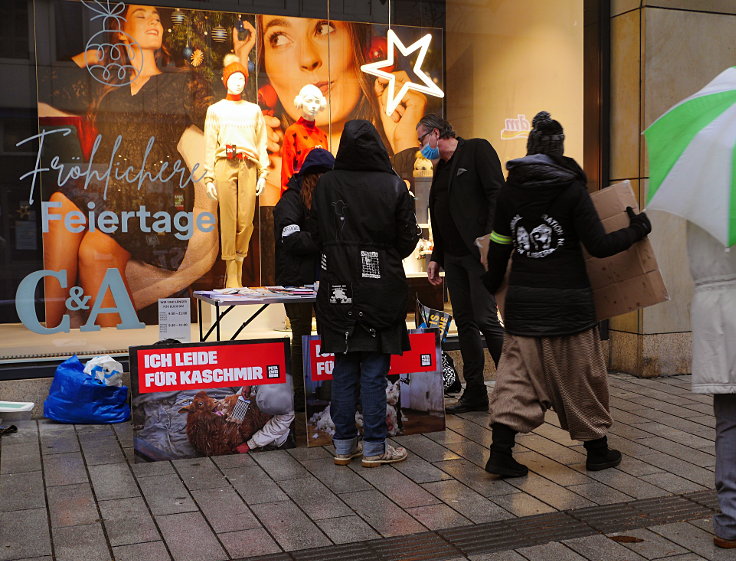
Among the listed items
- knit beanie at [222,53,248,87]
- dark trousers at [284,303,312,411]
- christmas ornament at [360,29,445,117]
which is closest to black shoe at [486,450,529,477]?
dark trousers at [284,303,312,411]

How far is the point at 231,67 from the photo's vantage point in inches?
307

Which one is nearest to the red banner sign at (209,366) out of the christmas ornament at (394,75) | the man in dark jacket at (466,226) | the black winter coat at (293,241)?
the black winter coat at (293,241)

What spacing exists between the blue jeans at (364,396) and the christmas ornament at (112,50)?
3.46 meters

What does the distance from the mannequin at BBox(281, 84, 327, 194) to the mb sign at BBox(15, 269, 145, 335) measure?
1625 mm

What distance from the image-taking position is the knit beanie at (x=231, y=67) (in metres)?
7.78

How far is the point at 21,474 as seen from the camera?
5.19m

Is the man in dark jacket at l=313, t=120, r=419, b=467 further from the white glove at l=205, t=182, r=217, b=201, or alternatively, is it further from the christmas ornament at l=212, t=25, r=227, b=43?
the christmas ornament at l=212, t=25, r=227, b=43

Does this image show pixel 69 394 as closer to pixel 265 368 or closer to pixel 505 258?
pixel 265 368

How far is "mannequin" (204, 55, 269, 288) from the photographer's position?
7758mm

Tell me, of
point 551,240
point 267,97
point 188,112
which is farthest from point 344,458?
point 267,97

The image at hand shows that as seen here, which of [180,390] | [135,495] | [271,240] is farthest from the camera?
[271,240]

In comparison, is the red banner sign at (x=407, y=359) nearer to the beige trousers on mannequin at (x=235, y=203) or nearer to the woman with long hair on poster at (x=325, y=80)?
the beige trousers on mannequin at (x=235, y=203)

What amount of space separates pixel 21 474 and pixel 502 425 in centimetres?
263

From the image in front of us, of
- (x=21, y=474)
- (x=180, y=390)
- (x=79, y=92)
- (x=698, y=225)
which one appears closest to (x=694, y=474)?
(x=698, y=225)
